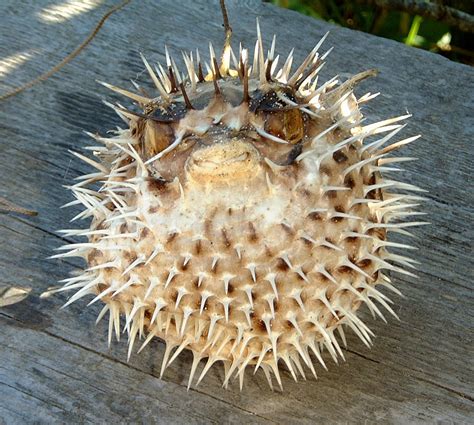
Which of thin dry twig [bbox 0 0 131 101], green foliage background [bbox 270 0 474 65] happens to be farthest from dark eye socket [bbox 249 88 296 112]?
green foliage background [bbox 270 0 474 65]

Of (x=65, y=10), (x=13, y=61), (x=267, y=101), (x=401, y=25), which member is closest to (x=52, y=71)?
(x=13, y=61)

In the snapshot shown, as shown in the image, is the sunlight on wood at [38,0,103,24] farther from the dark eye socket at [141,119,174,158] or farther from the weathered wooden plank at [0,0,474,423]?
the dark eye socket at [141,119,174,158]

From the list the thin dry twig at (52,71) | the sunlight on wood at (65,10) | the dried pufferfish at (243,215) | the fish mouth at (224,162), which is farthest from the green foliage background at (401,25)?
the fish mouth at (224,162)

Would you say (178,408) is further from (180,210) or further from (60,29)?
(60,29)

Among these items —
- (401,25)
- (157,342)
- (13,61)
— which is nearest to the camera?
(157,342)

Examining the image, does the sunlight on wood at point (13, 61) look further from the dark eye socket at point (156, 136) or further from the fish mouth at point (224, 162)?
the fish mouth at point (224, 162)

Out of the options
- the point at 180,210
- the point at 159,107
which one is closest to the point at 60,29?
the point at 159,107

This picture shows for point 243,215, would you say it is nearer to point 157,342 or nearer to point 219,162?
point 219,162
